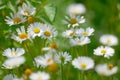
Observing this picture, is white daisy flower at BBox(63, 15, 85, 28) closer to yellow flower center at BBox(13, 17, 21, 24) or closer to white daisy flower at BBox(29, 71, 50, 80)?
yellow flower center at BBox(13, 17, 21, 24)

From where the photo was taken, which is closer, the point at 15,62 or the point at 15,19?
the point at 15,62

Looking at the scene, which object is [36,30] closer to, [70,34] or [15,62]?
[70,34]

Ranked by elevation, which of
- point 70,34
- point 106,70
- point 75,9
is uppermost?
point 75,9

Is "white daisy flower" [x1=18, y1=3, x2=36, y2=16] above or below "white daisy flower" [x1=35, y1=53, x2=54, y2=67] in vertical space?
above

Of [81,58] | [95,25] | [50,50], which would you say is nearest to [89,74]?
[81,58]

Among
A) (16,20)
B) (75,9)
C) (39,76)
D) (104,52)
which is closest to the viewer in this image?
(39,76)

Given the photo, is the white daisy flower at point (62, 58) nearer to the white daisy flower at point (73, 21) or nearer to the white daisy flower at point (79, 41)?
the white daisy flower at point (79, 41)

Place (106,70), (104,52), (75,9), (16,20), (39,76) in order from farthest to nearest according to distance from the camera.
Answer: (75,9)
(16,20)
(104,52)
(106,70)
(39,76)

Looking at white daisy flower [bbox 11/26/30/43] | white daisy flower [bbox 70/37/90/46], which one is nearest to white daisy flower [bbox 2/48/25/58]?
white daisy flower [bbox 11/26/30/43]

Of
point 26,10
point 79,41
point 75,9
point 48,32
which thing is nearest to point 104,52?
point 79,41
